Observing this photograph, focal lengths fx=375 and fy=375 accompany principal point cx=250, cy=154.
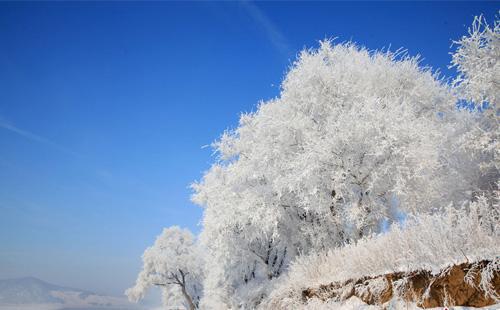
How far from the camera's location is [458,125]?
14406mm

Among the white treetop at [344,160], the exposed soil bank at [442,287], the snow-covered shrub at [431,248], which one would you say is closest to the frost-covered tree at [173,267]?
the white treetop at [344,160]

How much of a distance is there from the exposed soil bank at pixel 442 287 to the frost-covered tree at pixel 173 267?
37636 mm

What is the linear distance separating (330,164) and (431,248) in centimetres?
859

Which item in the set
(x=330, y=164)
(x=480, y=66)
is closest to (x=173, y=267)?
(x=330, y=164)

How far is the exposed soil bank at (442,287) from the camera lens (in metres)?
5.75

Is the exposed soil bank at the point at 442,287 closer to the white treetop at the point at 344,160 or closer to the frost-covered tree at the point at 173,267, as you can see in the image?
the white treetop at the point at 344,160

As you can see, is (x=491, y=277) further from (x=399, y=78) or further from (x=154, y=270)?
(x=154, y=270)

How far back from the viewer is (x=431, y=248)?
6910 mm

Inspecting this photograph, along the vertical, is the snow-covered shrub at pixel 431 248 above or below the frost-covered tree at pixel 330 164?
below

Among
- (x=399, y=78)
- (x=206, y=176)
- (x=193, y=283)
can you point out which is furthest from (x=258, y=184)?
(x=193, y=283)

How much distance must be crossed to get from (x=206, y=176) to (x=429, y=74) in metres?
15.5

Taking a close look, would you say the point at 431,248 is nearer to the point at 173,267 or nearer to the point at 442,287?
the point at 442,287

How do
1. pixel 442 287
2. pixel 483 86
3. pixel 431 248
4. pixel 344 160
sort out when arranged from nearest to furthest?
1. pixel 442 287
2. pixel 431 248
3. pixel 483 86
4. pixel 344 160

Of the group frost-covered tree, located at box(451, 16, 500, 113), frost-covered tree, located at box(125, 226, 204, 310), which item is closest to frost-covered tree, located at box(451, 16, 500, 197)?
frost-covered tree, located at box(451, 16, 500, 113)
